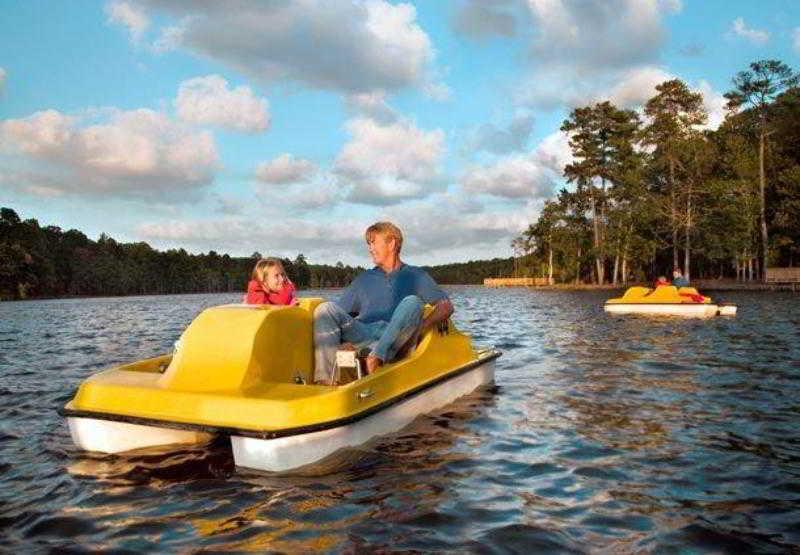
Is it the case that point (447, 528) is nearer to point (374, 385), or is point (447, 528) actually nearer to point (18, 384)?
point (374, 385)

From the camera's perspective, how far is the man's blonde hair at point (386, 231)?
793 centimetres

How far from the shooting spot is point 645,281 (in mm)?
77312

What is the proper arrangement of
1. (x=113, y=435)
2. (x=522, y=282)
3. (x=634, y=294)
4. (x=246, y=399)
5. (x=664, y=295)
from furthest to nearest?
(x=522, y=282) < (x=634, y=294) < (x=664, y=295) < (x=113, y=435) < (x=246, y=399)

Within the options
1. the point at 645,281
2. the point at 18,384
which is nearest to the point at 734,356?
the point at 18,384

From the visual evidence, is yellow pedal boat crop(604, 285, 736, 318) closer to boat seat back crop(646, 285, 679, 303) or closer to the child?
boat seat back crop(646, 285, 679, 303)

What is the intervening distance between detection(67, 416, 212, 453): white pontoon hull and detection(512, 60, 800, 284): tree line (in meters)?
54.9

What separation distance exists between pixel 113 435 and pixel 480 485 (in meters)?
3.25

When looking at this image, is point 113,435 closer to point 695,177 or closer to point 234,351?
point 234,351

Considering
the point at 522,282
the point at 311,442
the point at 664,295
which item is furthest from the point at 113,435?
the point at 522,282

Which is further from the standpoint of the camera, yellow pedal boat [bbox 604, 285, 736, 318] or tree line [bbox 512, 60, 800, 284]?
tree line [bbox 512, 60, 800, 284]

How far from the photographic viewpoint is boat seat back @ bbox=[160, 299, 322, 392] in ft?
19.3

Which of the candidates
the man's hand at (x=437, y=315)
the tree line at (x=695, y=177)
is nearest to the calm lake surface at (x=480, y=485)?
the man's hand at (x=437, y=315)

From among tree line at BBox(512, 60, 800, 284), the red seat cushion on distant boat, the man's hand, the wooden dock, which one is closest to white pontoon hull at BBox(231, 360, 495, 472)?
the man's hand

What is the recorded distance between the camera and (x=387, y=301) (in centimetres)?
801
